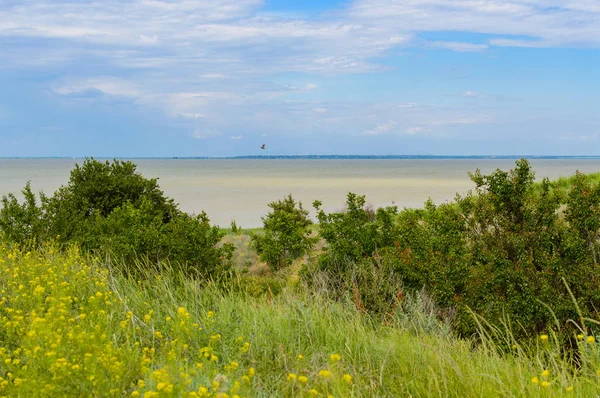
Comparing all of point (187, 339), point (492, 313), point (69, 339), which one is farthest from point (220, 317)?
point (492, 313)

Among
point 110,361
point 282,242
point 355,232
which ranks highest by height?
point 355,232

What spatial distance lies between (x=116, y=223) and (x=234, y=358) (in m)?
6.37

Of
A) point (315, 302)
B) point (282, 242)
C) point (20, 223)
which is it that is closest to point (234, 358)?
point (315, 302)

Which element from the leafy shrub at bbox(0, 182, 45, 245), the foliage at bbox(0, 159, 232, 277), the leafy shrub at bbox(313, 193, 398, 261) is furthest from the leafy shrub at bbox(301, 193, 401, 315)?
the leafy shrub at bbox(0, 182, 45, 245)

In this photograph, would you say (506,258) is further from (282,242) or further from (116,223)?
(116,223)

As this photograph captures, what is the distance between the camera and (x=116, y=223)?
432 inches

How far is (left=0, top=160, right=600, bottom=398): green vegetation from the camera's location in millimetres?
4527


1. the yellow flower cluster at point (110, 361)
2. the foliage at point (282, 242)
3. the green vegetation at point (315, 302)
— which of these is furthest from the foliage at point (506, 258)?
the yellow flower cluster at point (110, 361)

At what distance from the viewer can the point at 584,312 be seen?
752 centimetres

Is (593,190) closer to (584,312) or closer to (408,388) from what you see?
(584,312)

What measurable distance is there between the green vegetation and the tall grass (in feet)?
0.08

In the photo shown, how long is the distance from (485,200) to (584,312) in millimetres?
1884

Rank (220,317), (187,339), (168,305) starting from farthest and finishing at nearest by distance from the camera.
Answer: (168,305) → (220,317) → (187,339)

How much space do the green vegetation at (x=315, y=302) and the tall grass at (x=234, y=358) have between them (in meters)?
0.02
